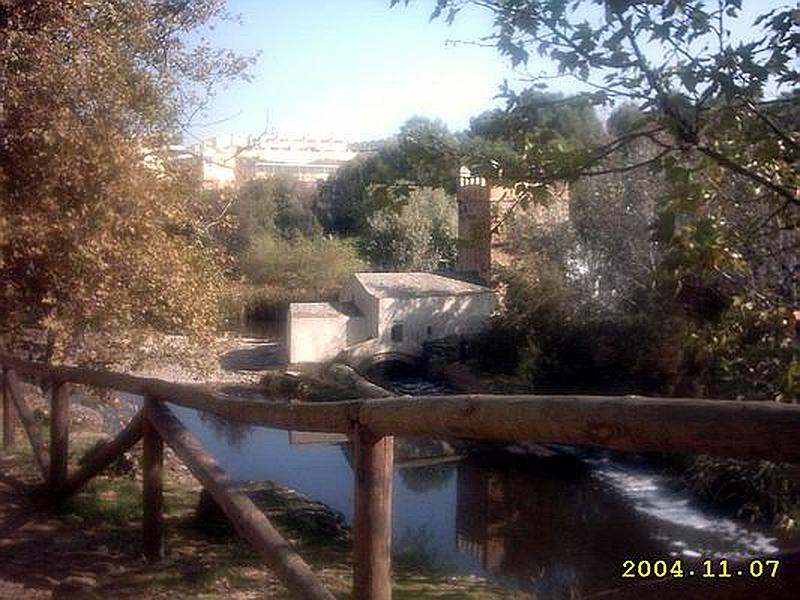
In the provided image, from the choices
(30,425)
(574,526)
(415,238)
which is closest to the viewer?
(30,425)

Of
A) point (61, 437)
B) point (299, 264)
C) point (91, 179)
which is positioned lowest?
point (61, 437)

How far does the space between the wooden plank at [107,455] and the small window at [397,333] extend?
75.2ft

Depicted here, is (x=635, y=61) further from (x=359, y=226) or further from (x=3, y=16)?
(x=359, y=226)

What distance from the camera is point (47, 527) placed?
21.4 ft

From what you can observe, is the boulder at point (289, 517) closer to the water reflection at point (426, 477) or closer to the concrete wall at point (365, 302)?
the water reflection at point (426, 477)

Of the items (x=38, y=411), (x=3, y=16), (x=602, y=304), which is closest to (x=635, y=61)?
(x=3, y=16)

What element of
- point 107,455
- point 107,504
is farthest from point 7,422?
point 107,455

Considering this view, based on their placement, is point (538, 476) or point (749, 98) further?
point (538, 476)

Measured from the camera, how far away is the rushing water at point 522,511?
1209 centimetres

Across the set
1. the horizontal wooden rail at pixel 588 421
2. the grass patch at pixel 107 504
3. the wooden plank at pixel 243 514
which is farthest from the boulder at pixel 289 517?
the horizontal wooden rail at pixel 588 421

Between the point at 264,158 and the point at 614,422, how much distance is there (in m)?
42.2

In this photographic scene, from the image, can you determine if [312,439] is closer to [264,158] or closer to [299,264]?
[299,264]

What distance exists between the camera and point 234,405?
474 cm

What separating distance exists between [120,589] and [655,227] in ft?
11.9
